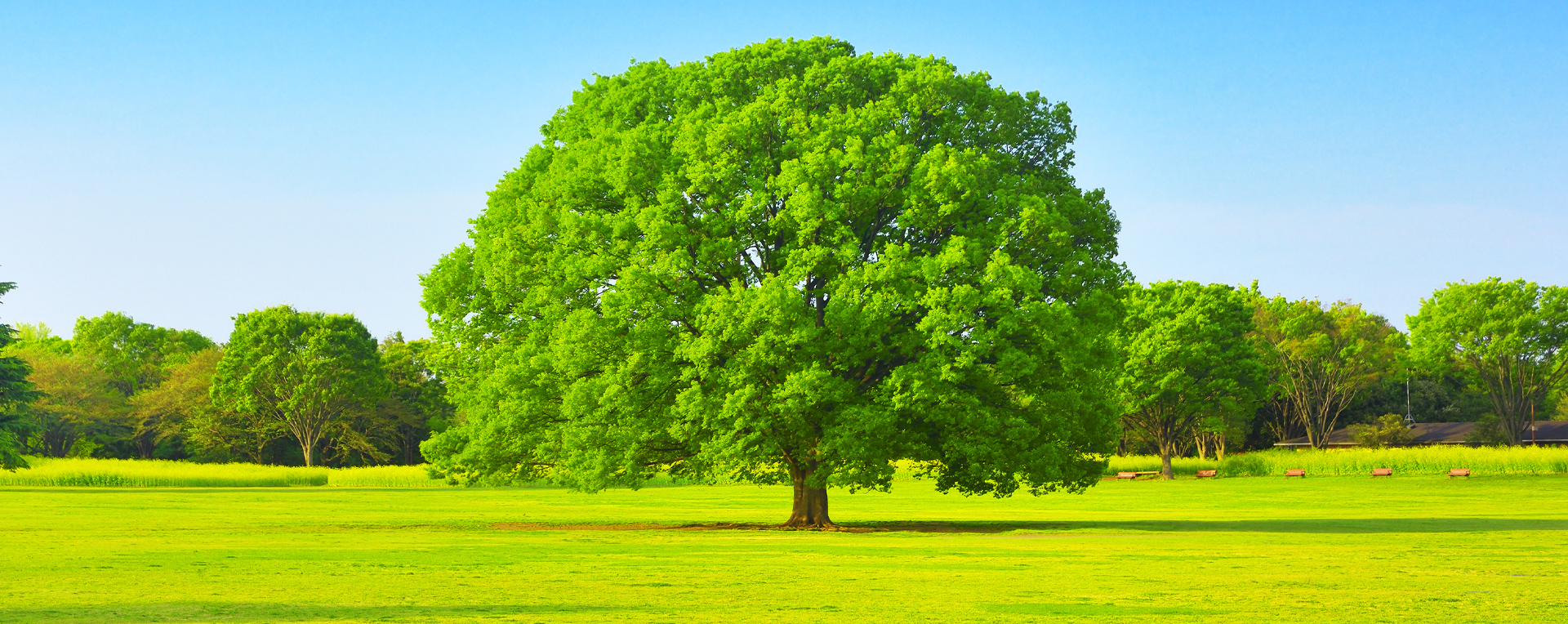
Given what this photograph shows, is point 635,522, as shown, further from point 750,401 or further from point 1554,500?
point 1554,500

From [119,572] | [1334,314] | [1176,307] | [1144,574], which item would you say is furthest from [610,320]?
[1334,314]

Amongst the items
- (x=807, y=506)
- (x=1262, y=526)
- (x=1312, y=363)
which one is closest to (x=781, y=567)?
(x=807, y=506)

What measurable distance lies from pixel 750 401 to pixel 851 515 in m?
15.1

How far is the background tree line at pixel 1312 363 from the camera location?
8188 cm

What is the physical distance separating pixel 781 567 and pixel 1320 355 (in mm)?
88495

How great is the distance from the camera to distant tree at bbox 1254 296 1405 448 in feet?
315

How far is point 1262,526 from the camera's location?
105 ft

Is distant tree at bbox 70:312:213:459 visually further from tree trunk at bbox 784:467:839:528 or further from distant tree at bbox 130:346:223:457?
tree trunk at bbox 784:467:839:528

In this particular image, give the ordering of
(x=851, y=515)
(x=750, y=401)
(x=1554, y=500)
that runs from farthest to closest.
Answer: (x=1554, y=500) → (x=851, y=515) → (x=750, y=401)

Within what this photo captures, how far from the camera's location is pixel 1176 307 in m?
83.3

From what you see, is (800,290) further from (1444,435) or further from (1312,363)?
(1444,435)

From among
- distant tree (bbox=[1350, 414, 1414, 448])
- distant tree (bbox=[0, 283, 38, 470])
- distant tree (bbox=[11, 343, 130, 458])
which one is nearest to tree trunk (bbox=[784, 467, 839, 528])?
distant tree (bbox=[0, 283, 38, 470])

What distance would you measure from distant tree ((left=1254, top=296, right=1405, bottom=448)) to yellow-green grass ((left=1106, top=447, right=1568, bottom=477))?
565 inches

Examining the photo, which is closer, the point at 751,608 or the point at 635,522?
the point at 751,608
